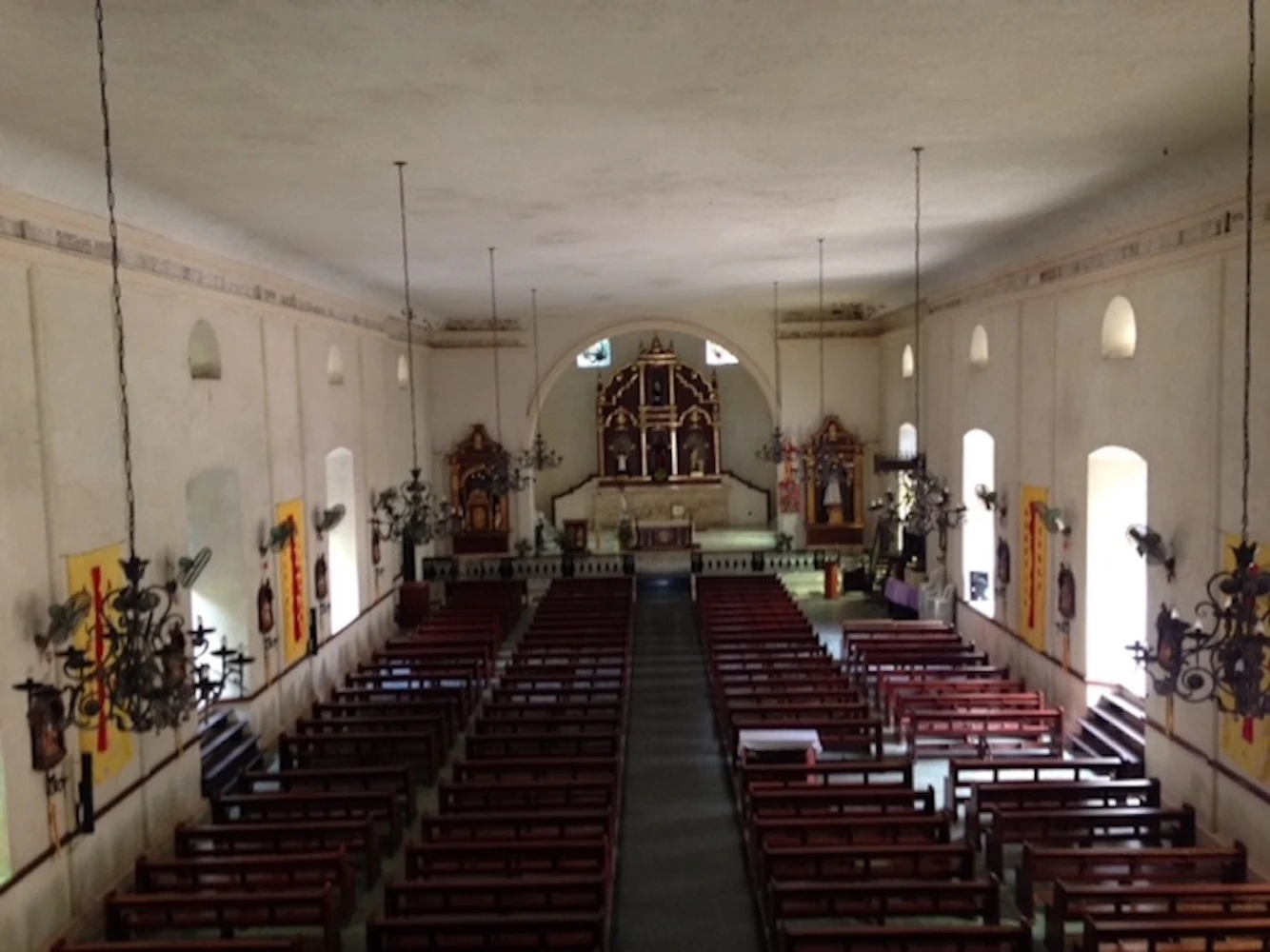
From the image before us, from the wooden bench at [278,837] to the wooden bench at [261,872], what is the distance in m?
0.61

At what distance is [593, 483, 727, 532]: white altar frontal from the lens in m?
29.8

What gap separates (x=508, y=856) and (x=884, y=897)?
3.05 metres

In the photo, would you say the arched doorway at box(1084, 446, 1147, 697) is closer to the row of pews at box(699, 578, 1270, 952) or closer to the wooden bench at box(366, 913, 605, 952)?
the row of pews at box(699, 578, 1270, 952)

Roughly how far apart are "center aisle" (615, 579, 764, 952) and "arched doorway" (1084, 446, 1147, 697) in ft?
16.0

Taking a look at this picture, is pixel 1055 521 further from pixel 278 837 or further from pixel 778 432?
pixel 778 432

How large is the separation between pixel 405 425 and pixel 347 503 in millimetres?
4584

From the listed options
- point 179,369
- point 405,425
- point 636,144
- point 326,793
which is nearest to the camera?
point 636,144

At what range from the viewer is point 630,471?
30.1 metres

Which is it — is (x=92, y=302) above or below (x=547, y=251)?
below

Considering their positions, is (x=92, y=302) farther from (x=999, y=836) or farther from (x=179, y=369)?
(x=999, y=836)

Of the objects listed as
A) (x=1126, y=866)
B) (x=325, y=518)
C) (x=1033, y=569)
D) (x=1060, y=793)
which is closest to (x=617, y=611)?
(x=325, y=518)

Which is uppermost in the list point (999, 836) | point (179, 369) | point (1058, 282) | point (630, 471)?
point (1058, 282)

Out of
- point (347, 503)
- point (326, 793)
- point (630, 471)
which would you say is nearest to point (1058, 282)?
Result: point (326, 793)

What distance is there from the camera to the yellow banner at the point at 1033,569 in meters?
14.3
